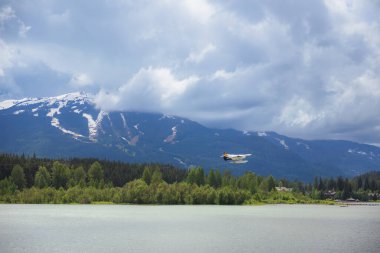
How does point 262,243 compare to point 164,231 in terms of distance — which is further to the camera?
point 164,231

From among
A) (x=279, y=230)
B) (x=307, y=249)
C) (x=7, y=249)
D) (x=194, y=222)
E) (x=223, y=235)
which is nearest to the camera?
(x=7, y=249)

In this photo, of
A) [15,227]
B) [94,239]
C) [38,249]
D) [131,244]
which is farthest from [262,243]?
[15,227]

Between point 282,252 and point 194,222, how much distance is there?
173 feet

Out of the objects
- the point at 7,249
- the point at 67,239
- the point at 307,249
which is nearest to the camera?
the point at 7,249

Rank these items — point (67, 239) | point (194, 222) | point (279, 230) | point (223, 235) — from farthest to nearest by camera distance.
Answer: point (194, 222) < point (279, 230) < point (223, 235) < point (67, 239)

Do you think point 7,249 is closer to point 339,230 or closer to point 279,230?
point 279,230

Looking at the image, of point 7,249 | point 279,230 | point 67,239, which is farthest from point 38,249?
point 279,230

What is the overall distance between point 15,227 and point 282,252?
188ft

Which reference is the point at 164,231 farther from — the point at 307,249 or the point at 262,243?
the point at 307,249

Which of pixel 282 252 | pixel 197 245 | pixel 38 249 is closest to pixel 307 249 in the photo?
pixel 282 252

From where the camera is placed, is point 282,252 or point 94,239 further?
point 94,239

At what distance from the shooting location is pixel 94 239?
88.4 metres

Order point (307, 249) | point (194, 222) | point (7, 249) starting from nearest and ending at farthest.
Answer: point (7, 249)
point (307, 249)
point (194, 222)

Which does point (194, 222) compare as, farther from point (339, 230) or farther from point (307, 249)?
point (307, 249)
